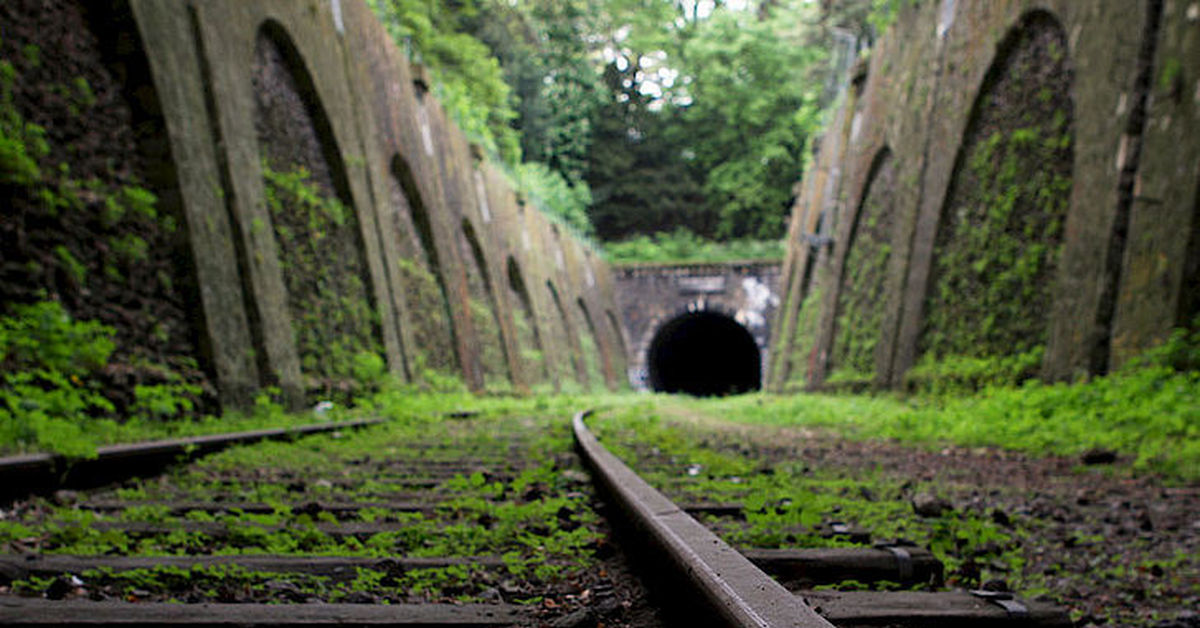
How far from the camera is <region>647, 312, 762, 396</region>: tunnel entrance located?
3822 cm

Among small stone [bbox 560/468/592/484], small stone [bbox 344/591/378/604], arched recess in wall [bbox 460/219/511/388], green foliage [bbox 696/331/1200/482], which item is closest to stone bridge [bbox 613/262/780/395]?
arched recess in wall [bbox 460/219/511/388]

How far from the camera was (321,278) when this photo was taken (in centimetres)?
1123

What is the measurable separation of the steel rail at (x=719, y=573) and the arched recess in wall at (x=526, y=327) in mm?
19173

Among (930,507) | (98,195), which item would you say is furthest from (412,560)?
(98,195)

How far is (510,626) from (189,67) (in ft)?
26.6

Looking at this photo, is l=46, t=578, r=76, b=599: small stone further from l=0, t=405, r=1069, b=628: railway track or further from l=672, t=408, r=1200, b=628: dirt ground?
l=672, t=408, r=1200, b=628: dirt ground

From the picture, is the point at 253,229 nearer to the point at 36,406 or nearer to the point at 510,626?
the point at 36,406

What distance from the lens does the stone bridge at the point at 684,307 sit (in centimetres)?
3309

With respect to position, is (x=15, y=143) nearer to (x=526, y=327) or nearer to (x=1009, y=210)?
(x=1009, y=210)

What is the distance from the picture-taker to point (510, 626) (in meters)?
2.03

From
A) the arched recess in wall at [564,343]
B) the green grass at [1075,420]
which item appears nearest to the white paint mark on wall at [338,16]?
the green grass at [1075,420]

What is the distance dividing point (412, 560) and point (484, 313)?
1677 centimetres

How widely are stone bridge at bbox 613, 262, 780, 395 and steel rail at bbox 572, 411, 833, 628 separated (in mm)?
29156

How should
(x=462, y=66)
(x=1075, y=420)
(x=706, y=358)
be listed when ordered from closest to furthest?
(x=1075, y=420), (x=462, y=66), (x=706, y=358)
